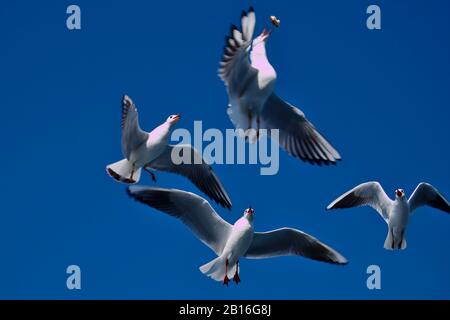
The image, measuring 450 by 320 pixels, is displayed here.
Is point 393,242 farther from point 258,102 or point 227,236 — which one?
point 258,102

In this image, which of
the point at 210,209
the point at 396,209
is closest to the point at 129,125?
the point at 210,209

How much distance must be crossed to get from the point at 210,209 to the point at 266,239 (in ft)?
2.04

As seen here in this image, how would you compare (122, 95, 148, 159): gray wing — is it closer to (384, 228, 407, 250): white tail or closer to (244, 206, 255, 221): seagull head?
(244, 206, 255, 221): seagull head

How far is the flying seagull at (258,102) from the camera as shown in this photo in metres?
8.81

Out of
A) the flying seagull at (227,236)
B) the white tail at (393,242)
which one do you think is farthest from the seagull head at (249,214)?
the white tail at (393,242)

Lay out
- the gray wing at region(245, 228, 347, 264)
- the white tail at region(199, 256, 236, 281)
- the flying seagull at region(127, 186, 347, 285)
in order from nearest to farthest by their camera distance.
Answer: the white tail at region(199, 256, 236, 281)
the flying seagull at region(127, 186, 347, 285)
the gray wing at region(245, 228, 347, 264)

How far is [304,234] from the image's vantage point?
31.1 feet

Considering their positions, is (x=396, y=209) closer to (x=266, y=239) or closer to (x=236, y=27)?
(x=266, y=239)

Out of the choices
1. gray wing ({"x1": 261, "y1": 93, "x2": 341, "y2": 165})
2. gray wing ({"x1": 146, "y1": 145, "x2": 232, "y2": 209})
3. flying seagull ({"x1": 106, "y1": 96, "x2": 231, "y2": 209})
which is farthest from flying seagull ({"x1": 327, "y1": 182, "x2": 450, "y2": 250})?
flying seagull ({"x1": 106, "y1": 96, "x2": 231, "y2": 209})

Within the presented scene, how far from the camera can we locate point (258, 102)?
9.33 m

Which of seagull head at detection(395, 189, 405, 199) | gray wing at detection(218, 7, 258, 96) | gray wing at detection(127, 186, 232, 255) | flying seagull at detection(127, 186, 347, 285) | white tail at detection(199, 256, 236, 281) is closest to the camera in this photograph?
gray wing at detection(218, 7, 258, 96)

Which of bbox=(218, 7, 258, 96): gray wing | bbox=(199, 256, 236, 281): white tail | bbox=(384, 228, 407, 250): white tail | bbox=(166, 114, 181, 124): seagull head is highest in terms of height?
bbox=(218, 7, 258, 96): gray wing

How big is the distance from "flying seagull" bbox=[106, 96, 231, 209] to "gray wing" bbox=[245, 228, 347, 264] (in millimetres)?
605

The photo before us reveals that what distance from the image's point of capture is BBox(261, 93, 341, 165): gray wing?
9805 millimetres
